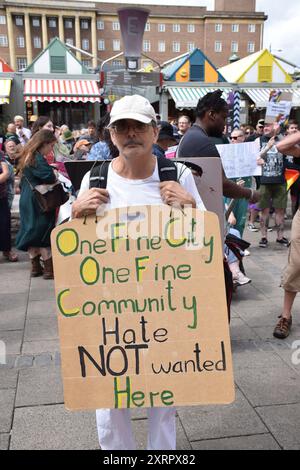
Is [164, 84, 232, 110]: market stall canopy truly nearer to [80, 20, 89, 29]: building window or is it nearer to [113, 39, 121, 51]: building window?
[80, 20, 89, 29]: building window

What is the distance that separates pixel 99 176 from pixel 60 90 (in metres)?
14.6

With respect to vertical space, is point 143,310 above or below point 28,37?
below

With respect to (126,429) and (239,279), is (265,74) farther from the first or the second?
(126,429)

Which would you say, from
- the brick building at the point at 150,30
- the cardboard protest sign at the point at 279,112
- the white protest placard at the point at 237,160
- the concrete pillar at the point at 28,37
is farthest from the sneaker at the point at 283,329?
the concrete pillar at the point at 28,37

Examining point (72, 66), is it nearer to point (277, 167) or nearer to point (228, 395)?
point (277, 167)

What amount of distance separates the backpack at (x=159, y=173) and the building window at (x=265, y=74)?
17.9m

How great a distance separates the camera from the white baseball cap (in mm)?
1626

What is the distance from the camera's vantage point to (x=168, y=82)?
1669 cm

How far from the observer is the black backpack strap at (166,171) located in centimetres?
177

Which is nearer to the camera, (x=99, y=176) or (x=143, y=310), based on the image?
(x=143, y=310)

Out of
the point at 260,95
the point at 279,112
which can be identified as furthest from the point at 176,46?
the point at 279,112

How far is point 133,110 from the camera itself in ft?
5.36

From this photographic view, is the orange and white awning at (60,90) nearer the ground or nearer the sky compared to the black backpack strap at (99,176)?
nearer the sky

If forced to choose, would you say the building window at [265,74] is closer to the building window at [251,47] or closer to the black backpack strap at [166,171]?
the black backpack strap at [166,171]
